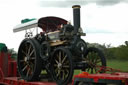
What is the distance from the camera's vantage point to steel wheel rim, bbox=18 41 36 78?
879 centimetres

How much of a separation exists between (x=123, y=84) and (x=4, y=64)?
6.30 m

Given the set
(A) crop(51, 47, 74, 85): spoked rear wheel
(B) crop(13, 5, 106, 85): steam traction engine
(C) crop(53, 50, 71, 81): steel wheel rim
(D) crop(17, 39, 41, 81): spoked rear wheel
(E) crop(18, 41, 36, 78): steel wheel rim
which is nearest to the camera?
(A) crop(51, 47, 74, 85): spoked rear wheel

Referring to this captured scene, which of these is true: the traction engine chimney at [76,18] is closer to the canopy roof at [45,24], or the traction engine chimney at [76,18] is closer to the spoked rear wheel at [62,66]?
the spoked rear wheel at [62,66]

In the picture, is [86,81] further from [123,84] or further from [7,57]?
[7,57]

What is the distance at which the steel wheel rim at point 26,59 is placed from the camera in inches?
346

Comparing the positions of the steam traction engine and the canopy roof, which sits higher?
the canopy roof

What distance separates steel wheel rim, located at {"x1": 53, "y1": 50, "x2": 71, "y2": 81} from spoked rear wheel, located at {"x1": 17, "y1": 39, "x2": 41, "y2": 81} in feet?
2.88

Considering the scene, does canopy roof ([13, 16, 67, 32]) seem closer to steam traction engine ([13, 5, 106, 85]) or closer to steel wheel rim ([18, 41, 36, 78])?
steam traction engine ([13, 5, 106, 85])

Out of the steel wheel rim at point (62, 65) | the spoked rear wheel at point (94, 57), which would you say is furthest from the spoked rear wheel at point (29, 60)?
the spoked rear wheel at point (94, 57)

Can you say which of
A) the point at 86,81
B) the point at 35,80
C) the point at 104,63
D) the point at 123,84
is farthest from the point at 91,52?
the point at 123,84

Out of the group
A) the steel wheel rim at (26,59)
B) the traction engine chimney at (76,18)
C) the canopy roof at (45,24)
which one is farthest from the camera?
the canopy roof at (45,24)

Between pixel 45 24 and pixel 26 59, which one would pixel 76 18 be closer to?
pixel 45 24

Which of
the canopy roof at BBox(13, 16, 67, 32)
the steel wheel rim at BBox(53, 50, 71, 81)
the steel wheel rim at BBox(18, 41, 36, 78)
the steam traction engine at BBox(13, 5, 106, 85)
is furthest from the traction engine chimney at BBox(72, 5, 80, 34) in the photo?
the steel wheel rim at BBox(18, 41, 36, 78)

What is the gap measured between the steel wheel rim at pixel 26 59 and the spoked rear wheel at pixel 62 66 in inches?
40.6
